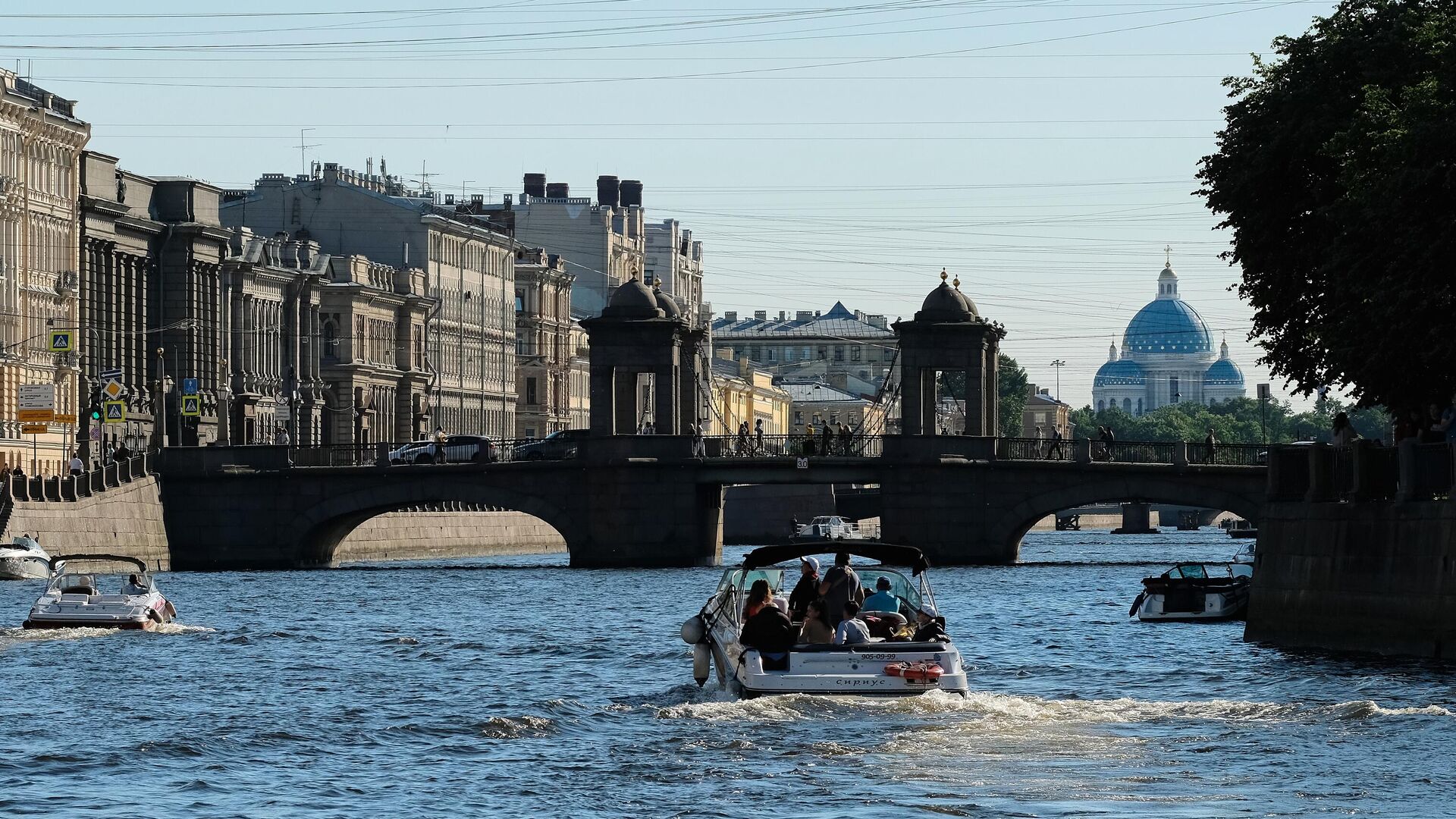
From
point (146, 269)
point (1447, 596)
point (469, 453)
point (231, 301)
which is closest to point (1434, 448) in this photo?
point (1447, 596)

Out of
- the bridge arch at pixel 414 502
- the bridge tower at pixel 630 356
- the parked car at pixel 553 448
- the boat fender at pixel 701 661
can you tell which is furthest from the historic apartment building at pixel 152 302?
the boat fender at pixel 701 661

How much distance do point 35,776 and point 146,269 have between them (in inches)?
3514

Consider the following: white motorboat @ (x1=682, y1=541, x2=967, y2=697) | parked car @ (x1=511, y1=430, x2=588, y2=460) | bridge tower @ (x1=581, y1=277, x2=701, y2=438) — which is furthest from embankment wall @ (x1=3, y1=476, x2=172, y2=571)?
white motorboat @ (x1=682, y1=541, x2=967, y2=697)

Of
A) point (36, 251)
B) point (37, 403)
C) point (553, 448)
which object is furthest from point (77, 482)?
point (553, 448)

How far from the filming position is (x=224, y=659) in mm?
51938

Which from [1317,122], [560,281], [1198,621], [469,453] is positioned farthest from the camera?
[560,281]

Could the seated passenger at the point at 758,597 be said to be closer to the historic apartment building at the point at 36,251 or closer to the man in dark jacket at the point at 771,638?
the man in dark jacket at the point at 771,638

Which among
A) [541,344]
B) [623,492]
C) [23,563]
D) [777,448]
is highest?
[541,344]

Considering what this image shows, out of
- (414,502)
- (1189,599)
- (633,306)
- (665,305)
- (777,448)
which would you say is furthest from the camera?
(665,305)

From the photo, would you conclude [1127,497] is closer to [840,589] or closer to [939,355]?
[939,355]

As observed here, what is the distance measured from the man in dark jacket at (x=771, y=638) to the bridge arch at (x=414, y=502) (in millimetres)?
67946

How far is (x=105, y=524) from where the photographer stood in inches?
3775

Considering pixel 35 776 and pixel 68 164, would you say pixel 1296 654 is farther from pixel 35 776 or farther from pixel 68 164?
pixel 68 164

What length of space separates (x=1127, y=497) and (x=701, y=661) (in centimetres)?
6258
